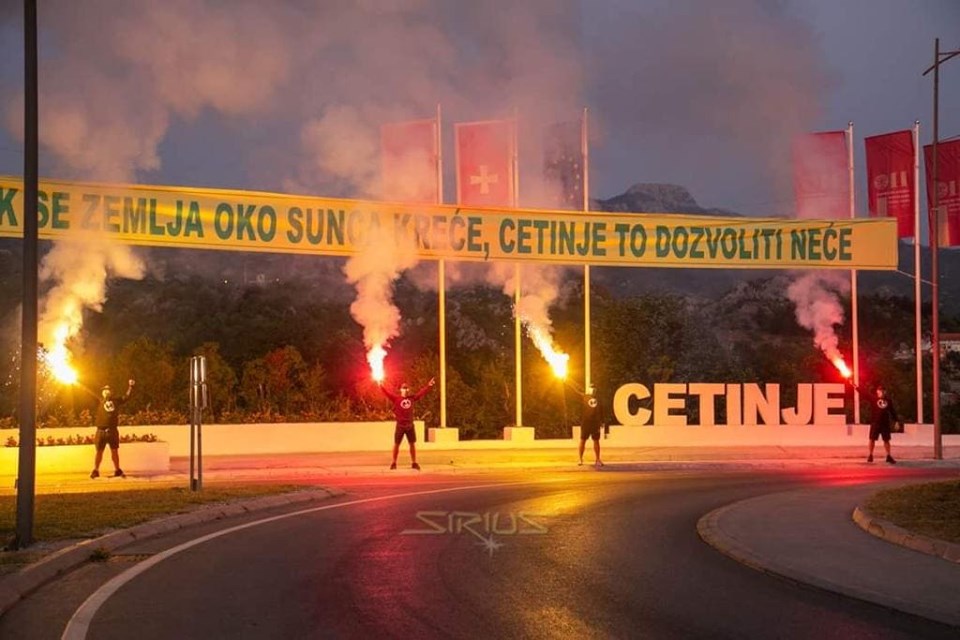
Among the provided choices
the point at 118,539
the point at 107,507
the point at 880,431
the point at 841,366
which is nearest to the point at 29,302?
the point at 118,539

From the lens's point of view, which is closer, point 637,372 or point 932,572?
point 932,572

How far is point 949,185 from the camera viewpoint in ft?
104

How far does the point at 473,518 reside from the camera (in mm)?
15180

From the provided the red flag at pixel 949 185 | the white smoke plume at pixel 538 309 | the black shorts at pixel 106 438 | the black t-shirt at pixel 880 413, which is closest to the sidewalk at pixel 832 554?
the black t-shirt at pixel 880 413

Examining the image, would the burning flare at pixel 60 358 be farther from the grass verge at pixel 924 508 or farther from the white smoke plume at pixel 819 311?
the white smoke plume at pixel 819 311

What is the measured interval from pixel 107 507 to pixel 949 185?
25.0m

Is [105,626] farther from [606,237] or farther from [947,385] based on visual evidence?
[947,385]

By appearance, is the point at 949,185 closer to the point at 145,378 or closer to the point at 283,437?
the point at 283,437

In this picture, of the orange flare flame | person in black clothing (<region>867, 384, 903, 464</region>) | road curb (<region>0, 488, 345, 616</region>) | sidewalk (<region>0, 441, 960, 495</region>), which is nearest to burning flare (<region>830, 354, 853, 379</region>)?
the orange flare flame

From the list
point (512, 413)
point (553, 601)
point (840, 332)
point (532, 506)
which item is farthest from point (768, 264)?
point (840, 332)

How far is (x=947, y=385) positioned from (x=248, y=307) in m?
44.3

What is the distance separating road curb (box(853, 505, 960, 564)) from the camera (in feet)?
37.1

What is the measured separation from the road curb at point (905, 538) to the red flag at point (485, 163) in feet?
58.0

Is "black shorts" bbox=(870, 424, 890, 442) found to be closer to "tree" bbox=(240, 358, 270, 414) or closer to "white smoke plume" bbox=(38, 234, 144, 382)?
"white smoke plume" bbox=(38, 234, 144, 382)
